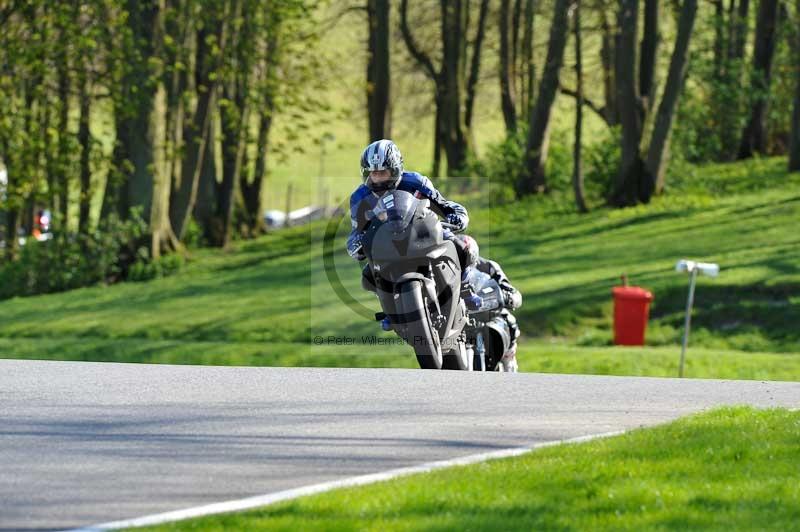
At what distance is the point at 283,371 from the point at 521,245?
23072 mm

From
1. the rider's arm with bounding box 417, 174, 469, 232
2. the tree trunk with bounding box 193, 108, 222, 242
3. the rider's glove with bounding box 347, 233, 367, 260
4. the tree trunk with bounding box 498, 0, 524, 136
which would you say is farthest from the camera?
the tree trunk with bounding box 498, 0, 524, 136

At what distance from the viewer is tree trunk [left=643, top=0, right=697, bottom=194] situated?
121 ft

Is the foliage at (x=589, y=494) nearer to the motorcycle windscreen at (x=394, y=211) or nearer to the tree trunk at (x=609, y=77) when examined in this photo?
the motorcycle windscreen at (x=394, y=211)

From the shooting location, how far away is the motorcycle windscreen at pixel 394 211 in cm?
1245

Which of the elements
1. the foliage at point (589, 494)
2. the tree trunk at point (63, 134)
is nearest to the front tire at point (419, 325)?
the foliage at point (589, 494)

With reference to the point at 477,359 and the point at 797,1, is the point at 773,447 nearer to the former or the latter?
the point at 477,359

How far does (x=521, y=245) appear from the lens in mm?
35625

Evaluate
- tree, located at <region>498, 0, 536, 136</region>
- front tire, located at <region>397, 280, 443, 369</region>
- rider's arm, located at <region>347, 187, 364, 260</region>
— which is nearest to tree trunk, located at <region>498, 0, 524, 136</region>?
tree, located at <region>498, 0, 536, 136</region>

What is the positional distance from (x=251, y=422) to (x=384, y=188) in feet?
11.1

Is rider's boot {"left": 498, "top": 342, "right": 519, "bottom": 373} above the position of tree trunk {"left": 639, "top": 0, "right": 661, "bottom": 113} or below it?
below

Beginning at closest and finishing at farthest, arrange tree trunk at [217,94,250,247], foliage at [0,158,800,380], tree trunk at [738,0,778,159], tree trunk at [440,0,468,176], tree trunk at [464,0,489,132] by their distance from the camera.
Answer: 1. foliage at [0,158,800,380]
2. tree trunk at [217,94,250,247]
3. tree trunk at [738,0,778,159]
4. tree trunk at [440,0,468,176]
5. tree trunk at [464,0,489,132]

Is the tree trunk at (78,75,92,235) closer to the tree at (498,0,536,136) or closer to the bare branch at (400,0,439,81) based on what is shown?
the tree at (498,0,536,136)

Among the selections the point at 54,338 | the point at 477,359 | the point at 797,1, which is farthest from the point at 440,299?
the point at 797,1

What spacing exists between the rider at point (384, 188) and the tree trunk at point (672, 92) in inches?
953
